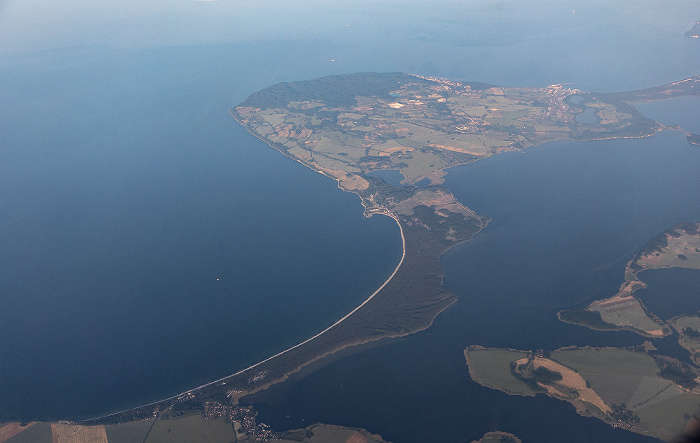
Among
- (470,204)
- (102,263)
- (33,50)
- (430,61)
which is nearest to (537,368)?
(470,204)

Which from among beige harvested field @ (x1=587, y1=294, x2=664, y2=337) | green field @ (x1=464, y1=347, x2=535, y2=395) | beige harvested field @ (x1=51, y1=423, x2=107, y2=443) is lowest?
beige harvested field @ (x1=51, y1=423, x2=107, y2=443)

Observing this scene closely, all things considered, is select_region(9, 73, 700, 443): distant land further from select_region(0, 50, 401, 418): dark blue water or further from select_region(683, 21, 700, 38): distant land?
select_region(683, 21, 700, 38): distant land

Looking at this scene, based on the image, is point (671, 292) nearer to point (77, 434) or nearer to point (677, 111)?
point (77, 434)

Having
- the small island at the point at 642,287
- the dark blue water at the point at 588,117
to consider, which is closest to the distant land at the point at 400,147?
the dark blue water at the point at 588,117

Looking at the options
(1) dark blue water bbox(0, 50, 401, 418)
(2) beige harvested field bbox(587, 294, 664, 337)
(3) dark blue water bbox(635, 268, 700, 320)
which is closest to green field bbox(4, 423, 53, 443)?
(1) dark blue water bbox(0, 50, 401, 418)

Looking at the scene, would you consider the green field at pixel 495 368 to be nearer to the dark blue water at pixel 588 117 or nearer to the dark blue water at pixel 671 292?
the dark blue water at pixel 671 292

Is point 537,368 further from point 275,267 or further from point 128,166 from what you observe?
point 128,166

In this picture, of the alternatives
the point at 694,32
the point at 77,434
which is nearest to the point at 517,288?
the point at 77,434
